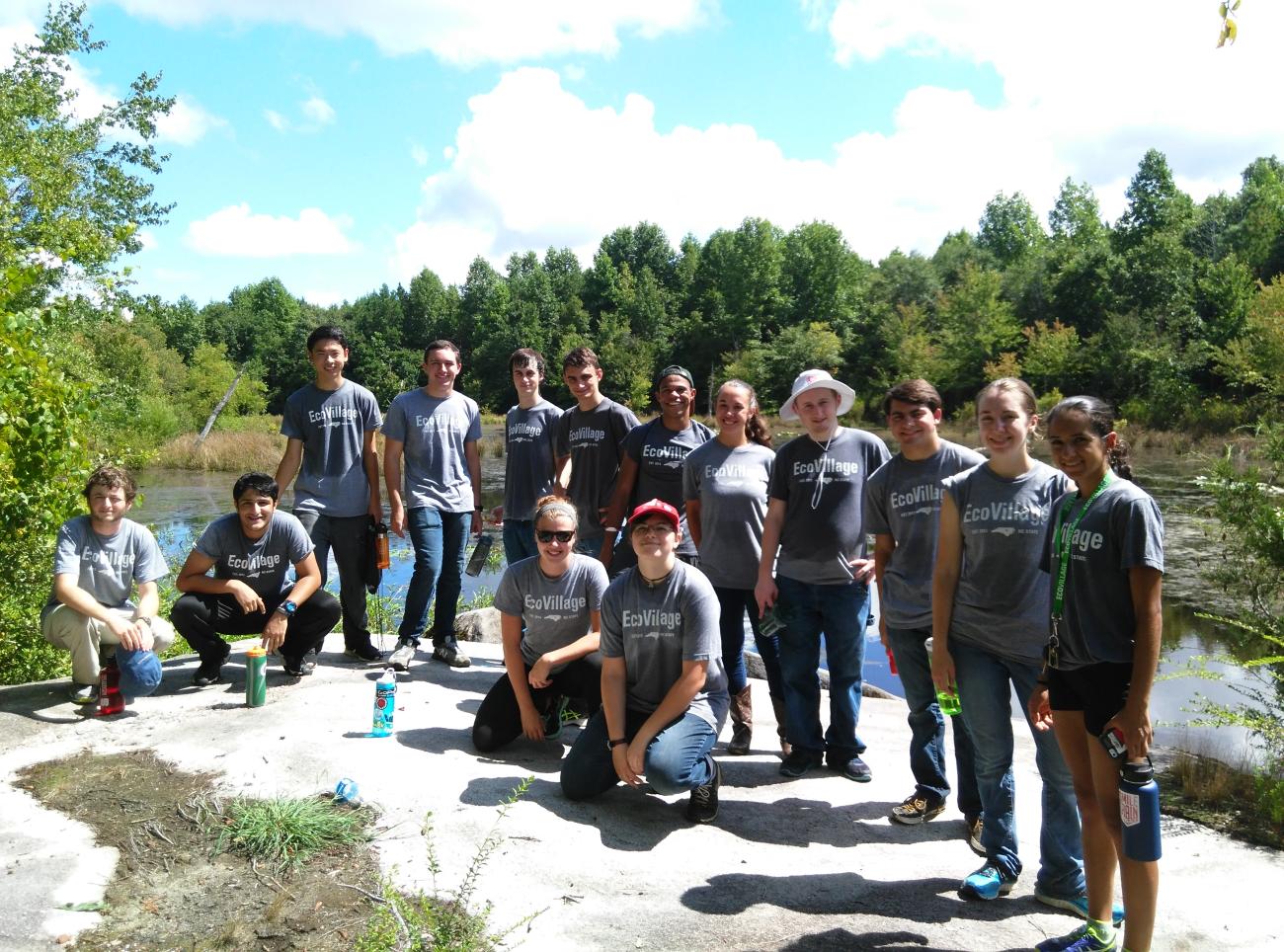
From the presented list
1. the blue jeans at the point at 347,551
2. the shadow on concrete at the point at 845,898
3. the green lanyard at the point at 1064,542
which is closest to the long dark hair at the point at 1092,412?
the green lanyard at the point at 1064,542

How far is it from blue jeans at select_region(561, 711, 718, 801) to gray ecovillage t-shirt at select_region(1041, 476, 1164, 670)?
1.61 m

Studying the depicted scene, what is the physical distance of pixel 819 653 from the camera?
14.5 feet

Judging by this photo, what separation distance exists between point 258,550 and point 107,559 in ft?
2.44

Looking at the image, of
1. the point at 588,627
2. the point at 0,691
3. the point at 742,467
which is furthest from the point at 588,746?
the point at 0,691

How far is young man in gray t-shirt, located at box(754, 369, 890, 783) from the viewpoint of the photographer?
4.25 metres

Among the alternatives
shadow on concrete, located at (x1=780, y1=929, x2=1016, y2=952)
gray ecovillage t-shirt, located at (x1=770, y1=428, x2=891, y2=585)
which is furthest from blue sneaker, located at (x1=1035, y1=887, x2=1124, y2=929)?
gray ecovillage t-shirt, located at (x1=770, y1=428, x2=891, y2=585)

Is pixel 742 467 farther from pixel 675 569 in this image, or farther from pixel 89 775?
pixel 89 775

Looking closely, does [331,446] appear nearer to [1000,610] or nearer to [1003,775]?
[1000,610]

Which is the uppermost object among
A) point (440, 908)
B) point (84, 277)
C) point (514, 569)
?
point (84, 277)

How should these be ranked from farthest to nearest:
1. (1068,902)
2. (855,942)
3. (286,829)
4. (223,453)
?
(223,453)
(286,829)
(1068,902)
(855,942)

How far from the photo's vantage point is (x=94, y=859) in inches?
131

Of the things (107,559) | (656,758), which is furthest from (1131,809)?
(107,559)

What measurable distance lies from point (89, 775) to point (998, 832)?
3717 millimetres

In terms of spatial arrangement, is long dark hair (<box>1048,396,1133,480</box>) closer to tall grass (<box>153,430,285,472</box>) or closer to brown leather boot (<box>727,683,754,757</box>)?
brown leather boot (<box>727,683,754,757</box>)
